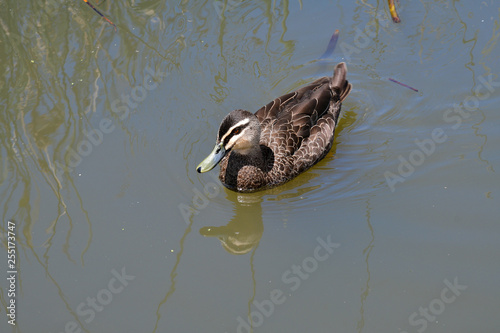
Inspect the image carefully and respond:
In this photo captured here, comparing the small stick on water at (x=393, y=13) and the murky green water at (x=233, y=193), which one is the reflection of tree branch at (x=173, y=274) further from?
the small stick on water at (x=393, y=13)

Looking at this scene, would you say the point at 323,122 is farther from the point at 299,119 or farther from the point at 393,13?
the point at 393,13

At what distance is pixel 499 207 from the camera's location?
5891mm

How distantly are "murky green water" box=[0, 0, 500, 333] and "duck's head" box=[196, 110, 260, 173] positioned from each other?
1.83 ft

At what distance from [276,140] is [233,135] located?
0.70 metres

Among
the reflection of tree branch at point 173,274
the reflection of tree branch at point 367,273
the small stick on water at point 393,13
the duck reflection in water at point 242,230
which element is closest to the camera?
the reflection of tree branch at point 367,273

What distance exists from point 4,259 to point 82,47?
3648mm

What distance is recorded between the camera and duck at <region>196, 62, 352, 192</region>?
20.0ft

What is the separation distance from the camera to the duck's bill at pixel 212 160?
596 centimetres

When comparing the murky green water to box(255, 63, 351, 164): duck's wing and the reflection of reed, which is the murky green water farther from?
box(255, 63, 351, 164): duck's wing

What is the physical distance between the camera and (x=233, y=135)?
6.07 m

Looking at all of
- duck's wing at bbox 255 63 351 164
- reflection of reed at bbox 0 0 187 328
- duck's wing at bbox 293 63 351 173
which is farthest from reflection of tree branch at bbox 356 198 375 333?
reflection of reed at bbox 0 0 187 328

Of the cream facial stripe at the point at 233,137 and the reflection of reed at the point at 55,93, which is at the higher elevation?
the reflection of reed at the point at 55,93

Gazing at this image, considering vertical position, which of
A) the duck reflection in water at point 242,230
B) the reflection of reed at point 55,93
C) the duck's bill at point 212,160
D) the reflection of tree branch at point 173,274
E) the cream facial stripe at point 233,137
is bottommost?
the duck reflection in water at point 242,230

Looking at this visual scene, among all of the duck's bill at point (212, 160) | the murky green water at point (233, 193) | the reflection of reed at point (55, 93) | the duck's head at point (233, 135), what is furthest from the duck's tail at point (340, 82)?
the reflection of reed at point (55, 93)
